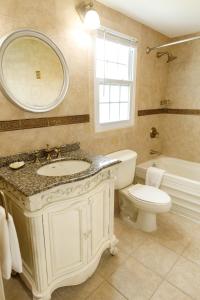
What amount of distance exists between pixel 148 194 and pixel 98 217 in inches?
28.7

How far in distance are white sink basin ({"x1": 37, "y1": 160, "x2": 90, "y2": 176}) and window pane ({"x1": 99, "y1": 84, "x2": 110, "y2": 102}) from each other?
2.66ft

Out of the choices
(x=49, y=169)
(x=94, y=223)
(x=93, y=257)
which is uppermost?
(x=49, y=169)

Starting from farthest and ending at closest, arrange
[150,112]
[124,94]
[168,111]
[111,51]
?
[168,111]
[150,112]
[124,94]
[111,51]

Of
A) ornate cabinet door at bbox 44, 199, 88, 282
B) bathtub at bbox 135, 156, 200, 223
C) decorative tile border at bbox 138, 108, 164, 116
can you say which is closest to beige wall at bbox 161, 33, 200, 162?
decorative tile border at bbox 138, 108, 164, 116

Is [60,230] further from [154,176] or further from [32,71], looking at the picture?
[154,176]

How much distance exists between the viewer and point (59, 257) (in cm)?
128

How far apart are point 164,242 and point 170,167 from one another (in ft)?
4.39

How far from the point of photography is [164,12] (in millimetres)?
1974

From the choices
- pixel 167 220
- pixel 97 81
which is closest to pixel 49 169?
pixel 97 81

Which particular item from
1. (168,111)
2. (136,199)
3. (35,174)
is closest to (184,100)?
(168,111)

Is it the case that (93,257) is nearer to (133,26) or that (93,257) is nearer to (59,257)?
(59,257)

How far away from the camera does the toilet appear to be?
6.13ft

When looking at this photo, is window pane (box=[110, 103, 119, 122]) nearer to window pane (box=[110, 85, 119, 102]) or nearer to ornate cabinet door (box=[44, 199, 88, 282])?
window pane (box=[110, 85, 119, 102])

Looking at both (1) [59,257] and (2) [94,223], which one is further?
(2) [94,223]
